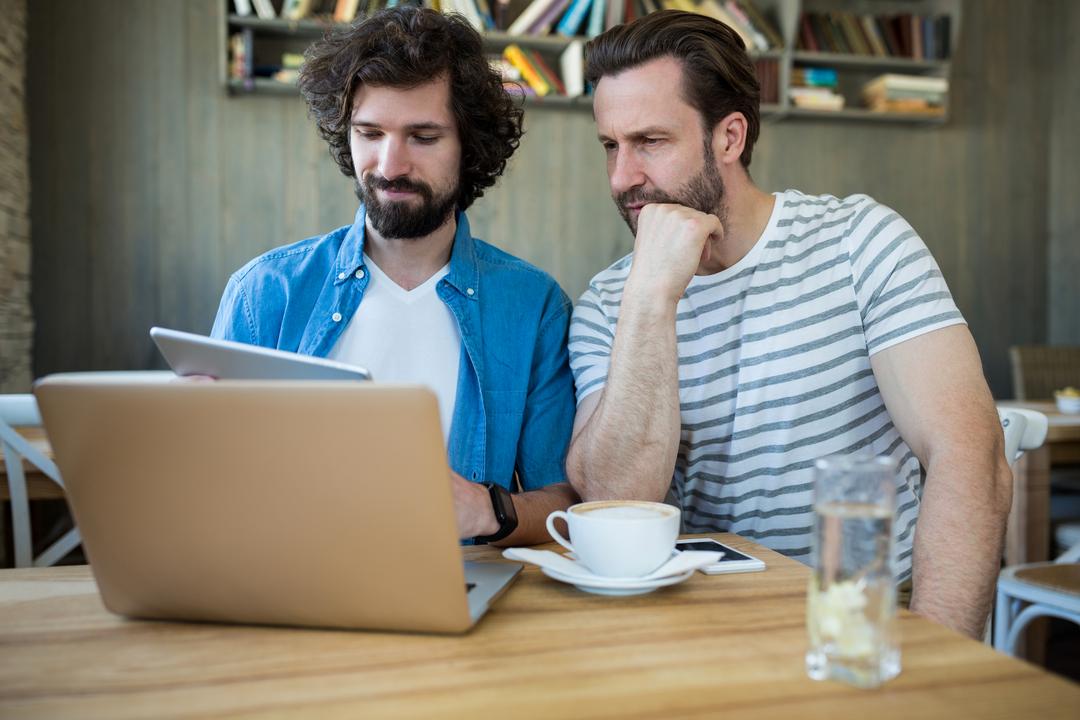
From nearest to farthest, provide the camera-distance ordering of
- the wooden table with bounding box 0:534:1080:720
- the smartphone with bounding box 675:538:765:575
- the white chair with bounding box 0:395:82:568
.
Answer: the wooden table with bounding box 0:534:1080:720 → the smartphone with bounding box 675:538:765:575 → the white chair with bounding box 0:395:82:568

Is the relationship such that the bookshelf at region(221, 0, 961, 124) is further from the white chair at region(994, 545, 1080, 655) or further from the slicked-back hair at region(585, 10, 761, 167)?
the white chair at region(994, 545, 1080, 655)

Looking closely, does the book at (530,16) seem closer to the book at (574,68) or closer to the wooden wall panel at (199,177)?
the book at (574,68)

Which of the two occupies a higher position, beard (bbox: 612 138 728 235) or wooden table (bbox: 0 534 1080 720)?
beard (bbox: 612 138 728 235)

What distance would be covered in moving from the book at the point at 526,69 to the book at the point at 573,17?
0.19 meters

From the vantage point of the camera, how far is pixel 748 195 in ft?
4.73

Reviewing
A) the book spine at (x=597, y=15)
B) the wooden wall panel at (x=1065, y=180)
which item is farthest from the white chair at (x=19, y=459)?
the wooden wall panel at (x=1065, y=180)

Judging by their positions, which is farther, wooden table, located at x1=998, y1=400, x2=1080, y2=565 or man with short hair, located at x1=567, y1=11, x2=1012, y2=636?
wooden table, located at x1=998, y1=400, x2=1080, y2=565

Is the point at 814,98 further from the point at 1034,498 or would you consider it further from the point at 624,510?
the point at 624,510

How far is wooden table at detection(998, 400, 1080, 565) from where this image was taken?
7.65ft

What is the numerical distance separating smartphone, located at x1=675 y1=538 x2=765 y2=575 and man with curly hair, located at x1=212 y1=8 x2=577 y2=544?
1.55ft

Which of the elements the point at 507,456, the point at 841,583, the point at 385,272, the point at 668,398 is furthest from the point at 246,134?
the point at 841,583

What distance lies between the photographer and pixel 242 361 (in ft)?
2.73

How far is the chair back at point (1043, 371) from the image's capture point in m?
3.36

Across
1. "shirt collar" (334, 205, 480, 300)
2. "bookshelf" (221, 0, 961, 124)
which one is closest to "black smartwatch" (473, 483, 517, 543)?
"shirt collar" (334, 205, 480, 300)
